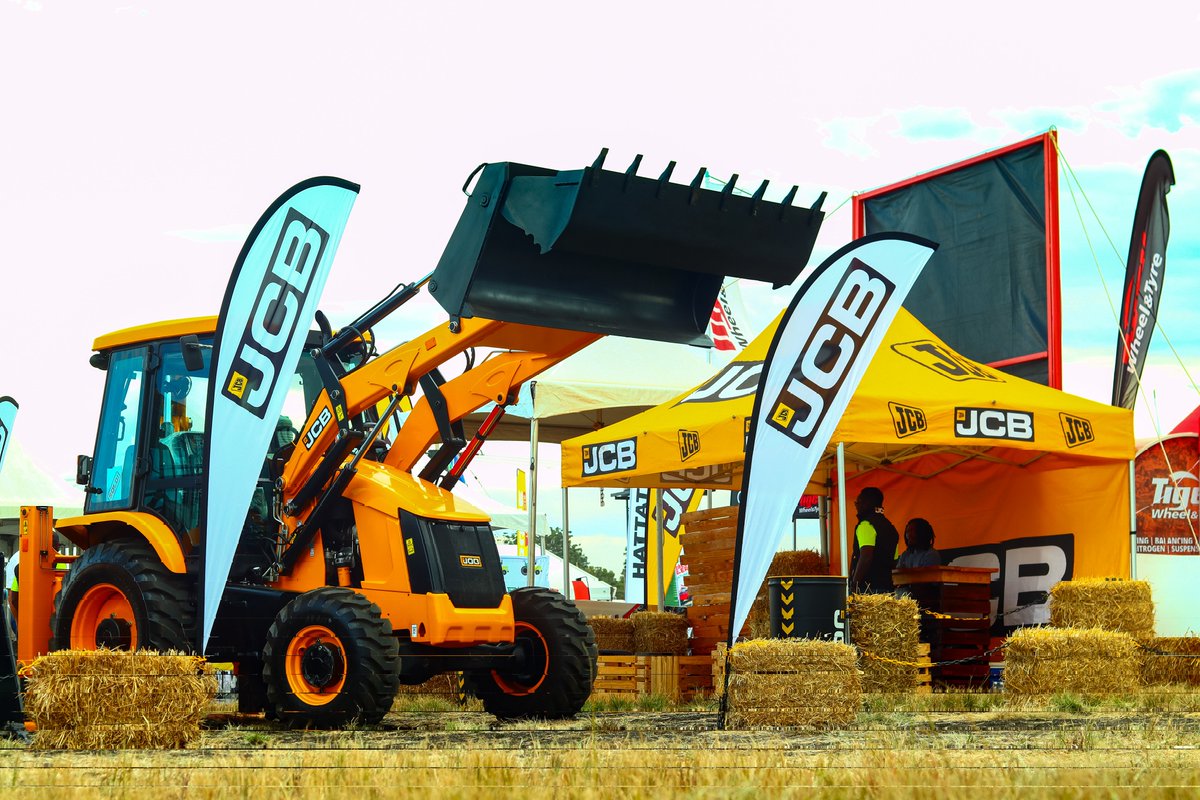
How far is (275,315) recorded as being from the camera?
9.11 metres

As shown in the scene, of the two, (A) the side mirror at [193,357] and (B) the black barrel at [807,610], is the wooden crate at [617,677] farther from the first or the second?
(A) the side mirror at [193,357]

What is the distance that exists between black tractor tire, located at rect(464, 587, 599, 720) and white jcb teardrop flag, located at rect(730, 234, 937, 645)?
3.46 ft

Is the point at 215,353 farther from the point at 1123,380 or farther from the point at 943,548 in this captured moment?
the point at 1123,380

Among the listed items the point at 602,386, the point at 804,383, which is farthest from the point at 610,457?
the point at 602,386

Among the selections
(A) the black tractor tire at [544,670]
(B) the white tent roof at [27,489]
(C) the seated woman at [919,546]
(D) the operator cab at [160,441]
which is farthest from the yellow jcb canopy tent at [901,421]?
(B) the white tent roof at [27,489]

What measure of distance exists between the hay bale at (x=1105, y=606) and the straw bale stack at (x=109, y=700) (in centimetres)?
785

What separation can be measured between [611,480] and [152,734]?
699 cm

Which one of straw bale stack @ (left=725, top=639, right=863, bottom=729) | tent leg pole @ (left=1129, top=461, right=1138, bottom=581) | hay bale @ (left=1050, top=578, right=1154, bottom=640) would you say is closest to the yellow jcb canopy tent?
tent leg pole @ (left=1129, top=461, right=1138, bottom=581)

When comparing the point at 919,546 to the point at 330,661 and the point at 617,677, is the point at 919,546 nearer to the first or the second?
the point at 617,677

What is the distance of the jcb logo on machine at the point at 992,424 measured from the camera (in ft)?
38.9

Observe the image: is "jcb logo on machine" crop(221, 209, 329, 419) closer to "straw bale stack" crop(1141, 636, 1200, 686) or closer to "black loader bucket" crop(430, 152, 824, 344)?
"black loader bucket" crop(430, 152, 824, 344)

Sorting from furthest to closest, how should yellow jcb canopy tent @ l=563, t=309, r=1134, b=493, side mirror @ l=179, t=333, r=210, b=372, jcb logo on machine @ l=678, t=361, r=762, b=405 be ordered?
jcb logo on machine @ l=678, t=361, r=762, b=405 < yellow jcb canopy tent @ l=563, t=309, r=1134, b=493 < side mirror @ l=179, t=333, r=210, b=372

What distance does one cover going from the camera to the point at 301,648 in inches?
348

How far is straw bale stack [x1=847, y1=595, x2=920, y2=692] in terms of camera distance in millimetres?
11305
